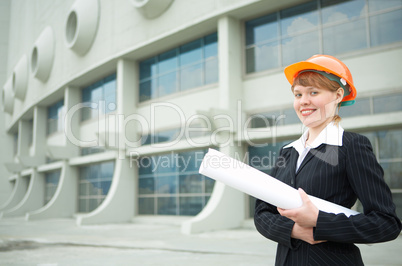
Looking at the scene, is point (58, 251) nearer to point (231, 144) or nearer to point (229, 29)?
point (231, 144)

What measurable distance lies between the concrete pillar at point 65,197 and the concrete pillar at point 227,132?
12.4 meters

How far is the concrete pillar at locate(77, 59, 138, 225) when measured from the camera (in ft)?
57.2

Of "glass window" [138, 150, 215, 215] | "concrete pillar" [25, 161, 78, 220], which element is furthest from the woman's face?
"concrete pillar" [25, 161, 78, 220]

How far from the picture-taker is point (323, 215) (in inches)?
62.4

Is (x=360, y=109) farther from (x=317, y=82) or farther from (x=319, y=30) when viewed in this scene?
(x=317, y=82)

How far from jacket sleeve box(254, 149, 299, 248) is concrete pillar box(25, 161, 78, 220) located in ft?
72.6

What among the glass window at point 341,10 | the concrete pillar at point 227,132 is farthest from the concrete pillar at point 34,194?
the glass window at point 341,10

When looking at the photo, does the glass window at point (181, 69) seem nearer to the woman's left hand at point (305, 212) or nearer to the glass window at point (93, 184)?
the glass window at point (93, 184)

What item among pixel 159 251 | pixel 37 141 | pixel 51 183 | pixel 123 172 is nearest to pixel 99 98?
pixel 123 172

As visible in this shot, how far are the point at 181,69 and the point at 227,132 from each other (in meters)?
4.93

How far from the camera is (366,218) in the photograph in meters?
1.57

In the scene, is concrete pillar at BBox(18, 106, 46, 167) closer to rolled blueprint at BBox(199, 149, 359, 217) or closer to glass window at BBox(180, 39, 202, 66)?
glass window at BBox(180, 39, 202, 66)

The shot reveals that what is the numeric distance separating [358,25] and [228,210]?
24.6ft

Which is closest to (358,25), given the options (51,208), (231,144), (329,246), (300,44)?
(300,44)
